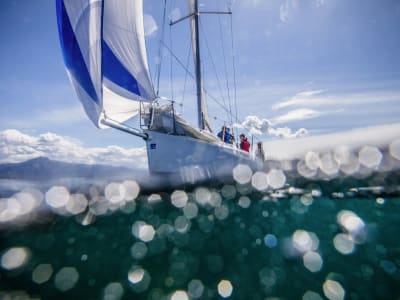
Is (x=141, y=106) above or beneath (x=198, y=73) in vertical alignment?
beneath

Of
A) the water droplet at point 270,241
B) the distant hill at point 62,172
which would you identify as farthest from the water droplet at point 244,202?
the distant hill at point 62,172

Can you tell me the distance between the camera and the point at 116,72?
8234mm

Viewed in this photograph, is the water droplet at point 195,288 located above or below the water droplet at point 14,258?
below

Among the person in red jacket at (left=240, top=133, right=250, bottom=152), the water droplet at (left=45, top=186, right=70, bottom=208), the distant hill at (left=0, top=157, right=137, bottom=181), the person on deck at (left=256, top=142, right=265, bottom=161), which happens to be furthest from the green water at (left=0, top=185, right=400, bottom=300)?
the distant hill at (left=0, top=157, right=137, bottom=181)

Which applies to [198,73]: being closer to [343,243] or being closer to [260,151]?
[260,151]

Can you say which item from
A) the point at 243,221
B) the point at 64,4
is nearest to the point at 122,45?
the point at 64,4

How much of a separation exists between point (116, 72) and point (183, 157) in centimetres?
394

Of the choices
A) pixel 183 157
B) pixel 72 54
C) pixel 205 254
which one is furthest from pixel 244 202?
pixel 72 54

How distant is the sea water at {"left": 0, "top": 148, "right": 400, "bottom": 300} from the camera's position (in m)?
2.06

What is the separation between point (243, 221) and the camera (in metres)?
4.28

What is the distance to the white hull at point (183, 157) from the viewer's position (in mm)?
8352

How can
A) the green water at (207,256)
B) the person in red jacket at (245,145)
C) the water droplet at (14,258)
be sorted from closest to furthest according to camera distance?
1. the green water at (207,256)
2. the water droplet at (14,258)
3. the person in red jacket at (245,145)

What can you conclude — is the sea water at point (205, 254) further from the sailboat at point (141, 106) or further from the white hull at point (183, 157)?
the sailboat at point (141, 106)

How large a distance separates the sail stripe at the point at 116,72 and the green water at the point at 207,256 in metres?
5.32
